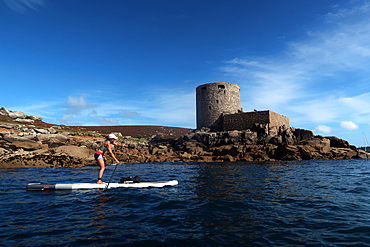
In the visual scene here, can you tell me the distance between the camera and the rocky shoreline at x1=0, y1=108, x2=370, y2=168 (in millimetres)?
17938

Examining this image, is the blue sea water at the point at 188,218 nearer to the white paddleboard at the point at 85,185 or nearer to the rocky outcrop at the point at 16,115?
the white paddleboard at the point at 85,185

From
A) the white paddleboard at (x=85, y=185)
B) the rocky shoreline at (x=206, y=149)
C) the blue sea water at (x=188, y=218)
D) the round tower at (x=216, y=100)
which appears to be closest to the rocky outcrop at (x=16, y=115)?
the rocky shoreline at (x=206, y=149)

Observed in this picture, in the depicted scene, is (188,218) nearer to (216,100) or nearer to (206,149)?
(206,149)

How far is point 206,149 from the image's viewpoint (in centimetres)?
2598

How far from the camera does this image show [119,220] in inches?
178

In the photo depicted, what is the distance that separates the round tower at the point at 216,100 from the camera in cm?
3238

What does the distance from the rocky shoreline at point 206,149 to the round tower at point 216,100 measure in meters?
5.76

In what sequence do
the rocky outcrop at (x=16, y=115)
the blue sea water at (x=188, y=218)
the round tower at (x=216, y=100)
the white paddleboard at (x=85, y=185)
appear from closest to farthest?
the blue sea water at (x=188, y=218) < the white paddleboard at (x=85, y=185) < the round tower at (x=216, y=100) < the rocky outcrop at (x=16, y=115)

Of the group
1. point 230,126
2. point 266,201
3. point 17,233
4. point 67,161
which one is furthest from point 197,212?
point 230,126

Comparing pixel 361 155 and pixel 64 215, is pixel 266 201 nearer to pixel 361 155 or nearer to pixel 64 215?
pixel 64 215

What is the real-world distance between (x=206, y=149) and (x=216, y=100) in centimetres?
959

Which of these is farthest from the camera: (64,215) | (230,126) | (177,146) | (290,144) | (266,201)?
(230,126)

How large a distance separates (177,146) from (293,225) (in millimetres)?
24199

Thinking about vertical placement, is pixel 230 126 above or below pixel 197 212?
above
